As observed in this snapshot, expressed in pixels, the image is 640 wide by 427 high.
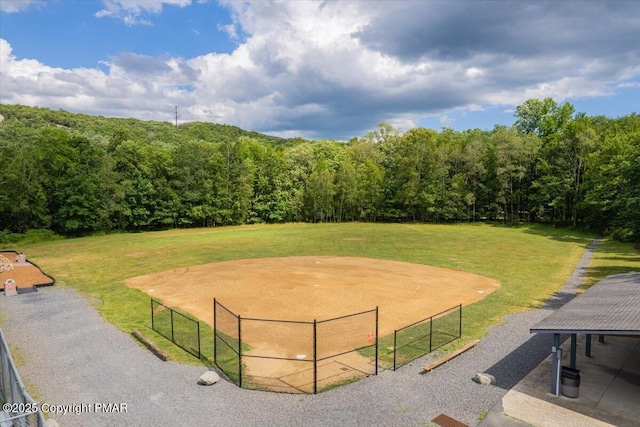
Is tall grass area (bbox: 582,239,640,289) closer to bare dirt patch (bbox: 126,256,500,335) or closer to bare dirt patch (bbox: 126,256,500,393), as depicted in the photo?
bare dirt patch (bbox: 126,256,500,393)

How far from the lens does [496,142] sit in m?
70.7

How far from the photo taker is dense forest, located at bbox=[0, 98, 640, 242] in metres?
54.0

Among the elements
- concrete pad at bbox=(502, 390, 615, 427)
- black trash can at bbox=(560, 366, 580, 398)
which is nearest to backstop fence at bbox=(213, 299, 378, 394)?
concrete pad at bbox=(502, 390, 615, 427)

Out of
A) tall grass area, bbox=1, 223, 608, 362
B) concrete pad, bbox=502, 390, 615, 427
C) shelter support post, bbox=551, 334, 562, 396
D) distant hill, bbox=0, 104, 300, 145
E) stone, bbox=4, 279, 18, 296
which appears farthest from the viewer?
distant hill, bbox=0, 104, 300, 145

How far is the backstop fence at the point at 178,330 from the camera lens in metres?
15.6

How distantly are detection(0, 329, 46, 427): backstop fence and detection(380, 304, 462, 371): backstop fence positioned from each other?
10.1 m

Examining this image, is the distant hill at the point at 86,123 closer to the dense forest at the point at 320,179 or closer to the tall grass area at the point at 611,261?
the dense forest at the point at 320,179

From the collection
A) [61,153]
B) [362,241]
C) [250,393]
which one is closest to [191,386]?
[250,393]

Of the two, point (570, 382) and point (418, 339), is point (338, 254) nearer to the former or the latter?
point (418, 339)

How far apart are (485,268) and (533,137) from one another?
46.9 metres

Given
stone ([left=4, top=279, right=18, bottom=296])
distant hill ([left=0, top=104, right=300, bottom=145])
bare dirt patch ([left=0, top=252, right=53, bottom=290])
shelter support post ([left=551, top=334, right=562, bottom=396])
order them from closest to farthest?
shelter support post ([left=551, top=334, right=562, bottom=396]) < stone ([left=4, top=279, right=18, bottom=296]) < bare dirt patch ([left=0, top=252, right=53, bottom=290]) < distant hill ([left=0, top=104, right=300, bottom=145])

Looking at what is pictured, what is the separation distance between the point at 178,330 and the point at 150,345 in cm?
197

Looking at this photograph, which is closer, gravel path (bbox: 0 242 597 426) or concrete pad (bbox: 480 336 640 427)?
concrete pad (bbox: 480 336 640 427)

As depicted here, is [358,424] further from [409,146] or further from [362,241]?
[409,146]
